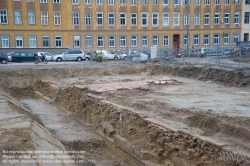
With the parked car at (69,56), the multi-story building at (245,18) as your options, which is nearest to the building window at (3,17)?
the parked car at (69,56)

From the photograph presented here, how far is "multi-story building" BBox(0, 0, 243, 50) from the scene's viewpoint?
42594mm

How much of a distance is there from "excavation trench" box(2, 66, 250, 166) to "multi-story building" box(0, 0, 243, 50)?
2722cm

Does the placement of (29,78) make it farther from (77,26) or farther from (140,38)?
(140,38)

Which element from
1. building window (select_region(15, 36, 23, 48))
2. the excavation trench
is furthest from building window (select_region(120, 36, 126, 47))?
the excavation trench

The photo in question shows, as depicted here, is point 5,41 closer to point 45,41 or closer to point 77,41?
point 45,41

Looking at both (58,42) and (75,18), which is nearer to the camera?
(58,42)

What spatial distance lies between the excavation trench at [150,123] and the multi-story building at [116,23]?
27224 millimetres

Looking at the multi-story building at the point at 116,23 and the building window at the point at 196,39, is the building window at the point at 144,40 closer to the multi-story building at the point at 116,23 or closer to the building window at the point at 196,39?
the multi-story building at the point at 116,23

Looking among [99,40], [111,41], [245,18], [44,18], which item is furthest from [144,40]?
[245,18]

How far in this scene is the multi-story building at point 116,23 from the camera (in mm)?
42594

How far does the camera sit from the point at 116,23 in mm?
45781

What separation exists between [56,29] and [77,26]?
2969 millimetres

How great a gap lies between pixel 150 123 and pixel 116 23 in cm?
→ 3830

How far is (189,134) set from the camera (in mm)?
7332
